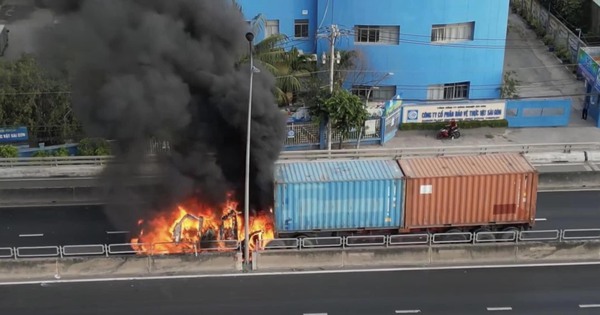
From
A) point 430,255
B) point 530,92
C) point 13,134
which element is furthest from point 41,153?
point 530,92

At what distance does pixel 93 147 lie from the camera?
33.2 m

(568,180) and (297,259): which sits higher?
(568,180)

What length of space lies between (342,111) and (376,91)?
676 centimetres

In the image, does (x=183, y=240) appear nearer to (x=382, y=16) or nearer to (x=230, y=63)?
(x=230, y=63)

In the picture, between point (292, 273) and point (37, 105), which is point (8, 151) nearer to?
point (37, 105)

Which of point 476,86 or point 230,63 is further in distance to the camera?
point 476,86

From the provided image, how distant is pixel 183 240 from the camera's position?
24984mm

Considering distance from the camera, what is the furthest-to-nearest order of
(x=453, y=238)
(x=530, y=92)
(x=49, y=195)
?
(x=530, y=92) < (x=49, y=195) < (x=453, y=238)

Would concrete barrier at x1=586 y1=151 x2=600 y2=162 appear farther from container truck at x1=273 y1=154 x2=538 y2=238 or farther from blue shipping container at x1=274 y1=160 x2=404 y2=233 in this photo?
blue shipping container at x1=274 y1=160 x2=404 y2=233

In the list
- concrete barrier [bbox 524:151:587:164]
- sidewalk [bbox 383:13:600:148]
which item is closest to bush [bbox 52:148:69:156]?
sidewalk [bbox 383:13:600:148]

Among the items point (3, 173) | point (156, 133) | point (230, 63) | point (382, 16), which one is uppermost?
point (382, 16)

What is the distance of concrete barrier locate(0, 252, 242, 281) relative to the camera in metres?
24.0

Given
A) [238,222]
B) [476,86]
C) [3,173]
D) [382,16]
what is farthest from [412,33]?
[3,173]

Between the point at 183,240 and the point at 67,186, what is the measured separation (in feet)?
25.7
